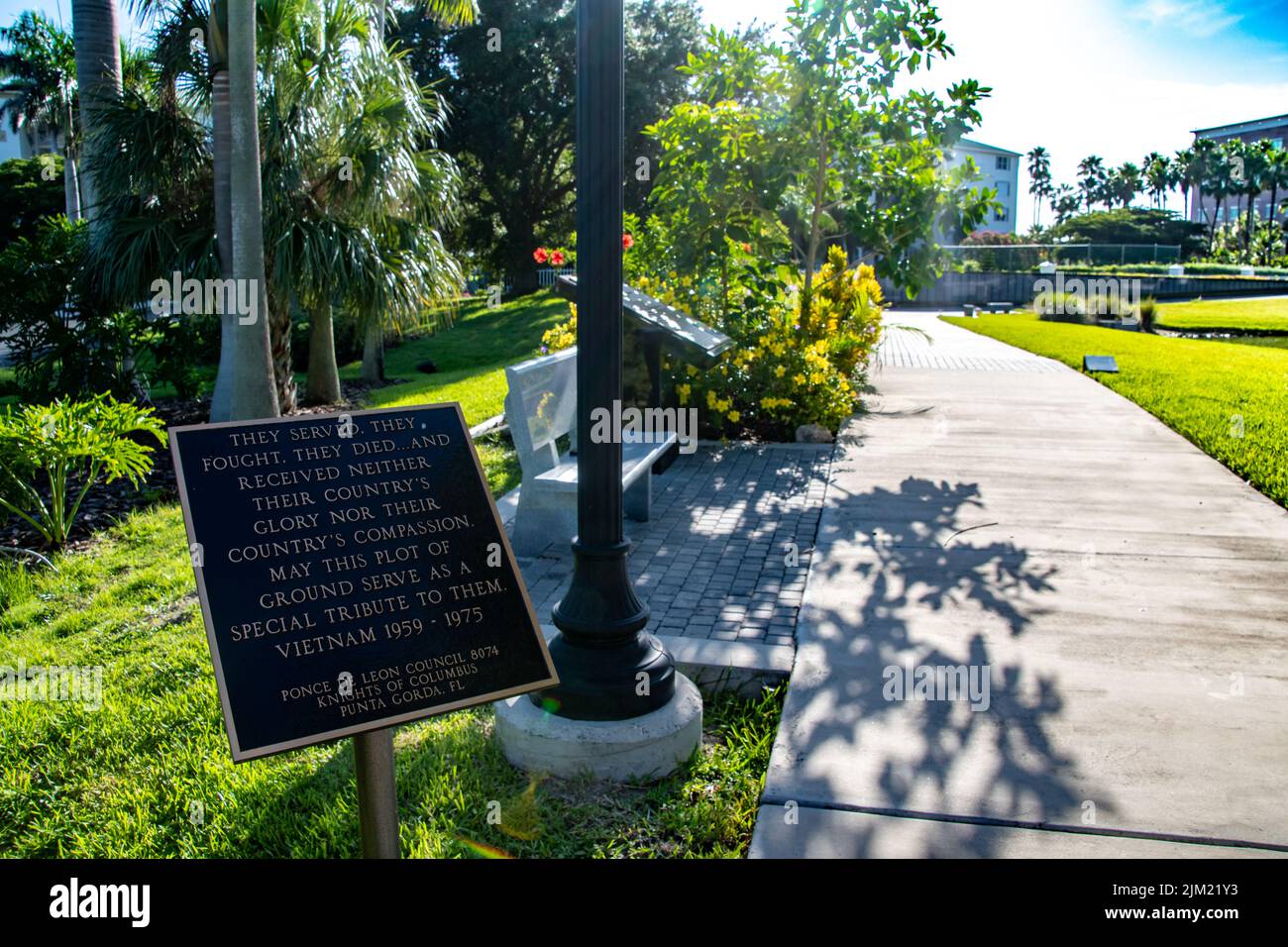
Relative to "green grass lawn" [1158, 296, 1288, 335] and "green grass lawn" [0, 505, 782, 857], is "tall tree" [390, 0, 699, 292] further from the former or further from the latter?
"green grass lawn" [0, 505, 782, 857]

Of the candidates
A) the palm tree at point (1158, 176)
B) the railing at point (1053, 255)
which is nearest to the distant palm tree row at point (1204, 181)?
the palm tree at point (1158, 176)

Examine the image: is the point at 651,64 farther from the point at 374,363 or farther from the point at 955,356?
the point at 374,363

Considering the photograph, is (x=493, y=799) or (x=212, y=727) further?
(x=212, y=727)

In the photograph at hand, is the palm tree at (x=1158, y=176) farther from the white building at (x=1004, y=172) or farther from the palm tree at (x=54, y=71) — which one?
the palm tree at (x=54, y=71)

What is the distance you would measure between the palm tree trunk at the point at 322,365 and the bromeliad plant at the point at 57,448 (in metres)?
6.11

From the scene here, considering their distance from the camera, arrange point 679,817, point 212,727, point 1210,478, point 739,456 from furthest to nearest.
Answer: point 739,456 < point 1210,478 < point 212,727 < point 679,817

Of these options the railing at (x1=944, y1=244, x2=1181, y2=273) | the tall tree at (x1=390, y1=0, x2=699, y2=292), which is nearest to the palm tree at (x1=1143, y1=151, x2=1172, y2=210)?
the railing at (x1=944, y1=244, x2=1181, y2=273)

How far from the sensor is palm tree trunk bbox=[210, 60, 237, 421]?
29.3 ft

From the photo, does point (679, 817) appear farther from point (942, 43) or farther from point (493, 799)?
point (942, 43)

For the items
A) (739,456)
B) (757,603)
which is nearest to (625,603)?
(757,603)

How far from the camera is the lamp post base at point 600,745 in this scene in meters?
3.45

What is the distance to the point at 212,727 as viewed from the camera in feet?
12.6

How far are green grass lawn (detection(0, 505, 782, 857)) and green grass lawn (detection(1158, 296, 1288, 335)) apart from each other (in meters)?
22.1

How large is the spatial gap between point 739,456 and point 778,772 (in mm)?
5347
